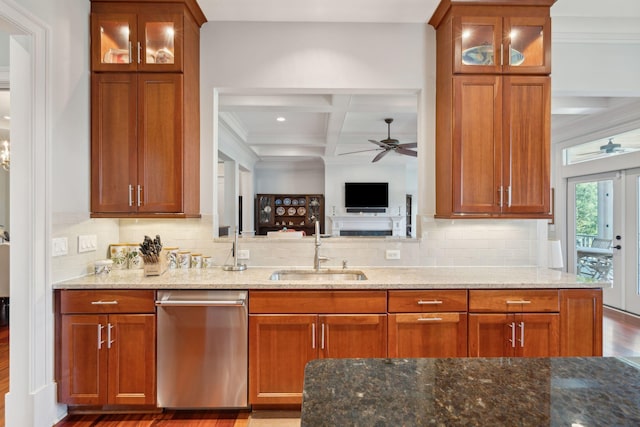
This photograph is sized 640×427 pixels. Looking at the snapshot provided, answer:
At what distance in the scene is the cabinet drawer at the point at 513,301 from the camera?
2.14 m

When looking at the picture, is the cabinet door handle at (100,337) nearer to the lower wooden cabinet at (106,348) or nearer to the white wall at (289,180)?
the lower wooden cabinet at (106,348)

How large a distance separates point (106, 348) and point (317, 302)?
1.36m

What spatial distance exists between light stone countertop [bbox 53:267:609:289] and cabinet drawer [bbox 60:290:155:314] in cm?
4

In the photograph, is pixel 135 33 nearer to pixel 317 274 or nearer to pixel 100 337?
pixel 100 337

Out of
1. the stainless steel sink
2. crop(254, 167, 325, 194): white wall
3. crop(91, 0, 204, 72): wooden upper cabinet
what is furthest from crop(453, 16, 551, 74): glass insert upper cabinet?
crop(254, 167, 325, 194): white wall

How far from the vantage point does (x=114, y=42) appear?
2.42 m

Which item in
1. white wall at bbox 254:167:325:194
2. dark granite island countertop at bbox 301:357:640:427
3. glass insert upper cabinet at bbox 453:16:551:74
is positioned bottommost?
dark granite island countertop at bbox 301:357:640:427

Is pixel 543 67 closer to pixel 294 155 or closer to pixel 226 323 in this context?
pixel 226 323

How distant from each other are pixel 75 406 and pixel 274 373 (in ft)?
4.35

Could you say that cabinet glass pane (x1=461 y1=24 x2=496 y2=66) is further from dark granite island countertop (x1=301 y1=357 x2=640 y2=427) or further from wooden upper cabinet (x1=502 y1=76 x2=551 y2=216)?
dark granite island countertop (x1=301 y1=357 x2=640 y2=427)

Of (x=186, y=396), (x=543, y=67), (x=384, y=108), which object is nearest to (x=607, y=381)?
(x=186, y=396)

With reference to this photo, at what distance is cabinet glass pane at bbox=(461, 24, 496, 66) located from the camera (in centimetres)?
243

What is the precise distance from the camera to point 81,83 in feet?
7.57

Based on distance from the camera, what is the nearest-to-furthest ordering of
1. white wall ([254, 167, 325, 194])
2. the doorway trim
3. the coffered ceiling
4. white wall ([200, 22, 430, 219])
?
the doorway trim → the coffered ceiling → white wall ([200, 22, 430, 219]) → white wall ([254, 167, 325, 194])
